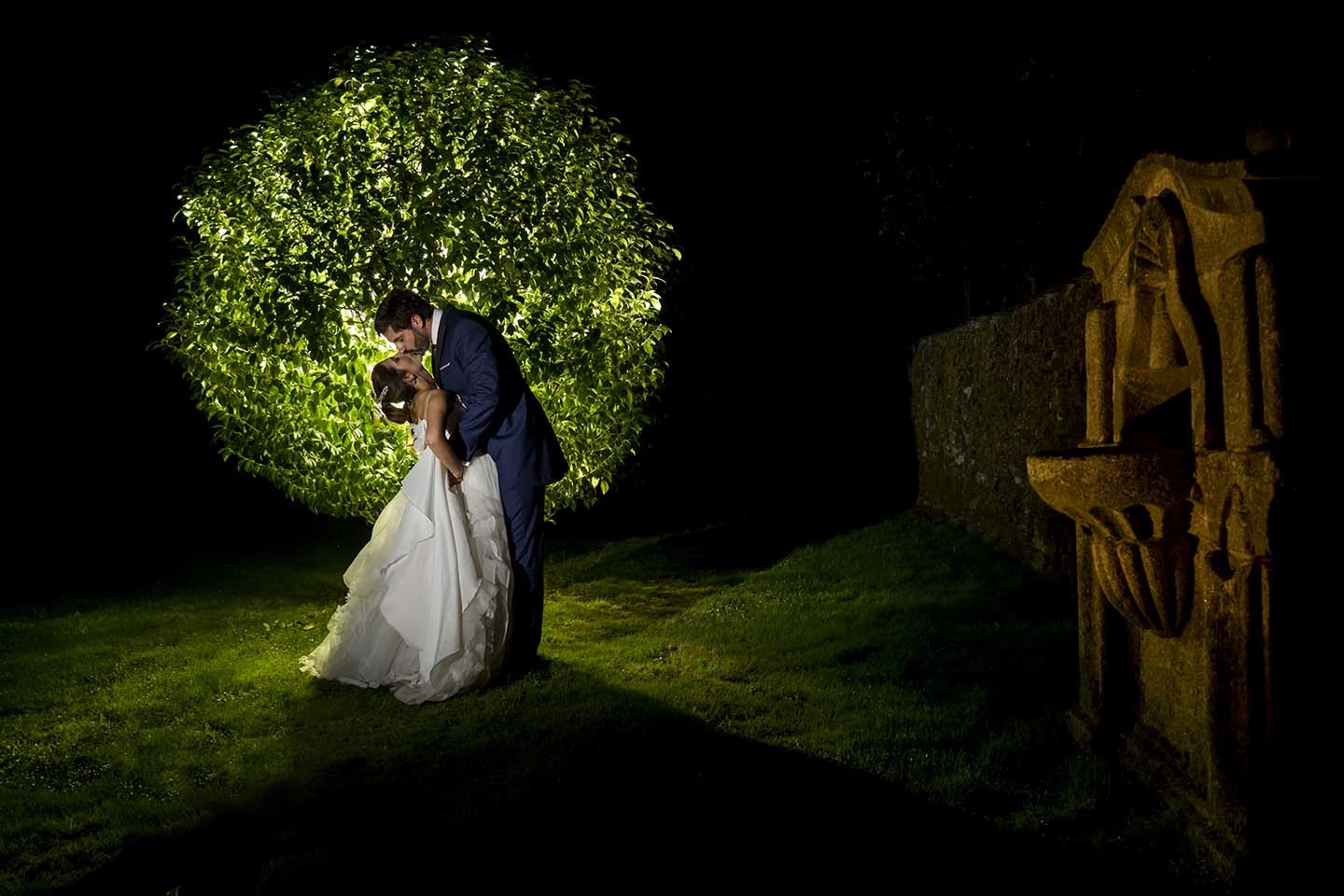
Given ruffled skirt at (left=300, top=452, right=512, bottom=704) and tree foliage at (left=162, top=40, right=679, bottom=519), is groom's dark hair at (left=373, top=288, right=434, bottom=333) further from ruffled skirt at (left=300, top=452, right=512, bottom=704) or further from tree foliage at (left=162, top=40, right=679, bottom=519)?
ruffled skirt at (left=300, top=452, right=512, bottom=704)

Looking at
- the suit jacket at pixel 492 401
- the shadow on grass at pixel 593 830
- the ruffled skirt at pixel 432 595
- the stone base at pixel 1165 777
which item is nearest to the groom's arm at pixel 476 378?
the suit jacket at pixel 492 401

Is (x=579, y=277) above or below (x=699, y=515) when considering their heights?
above

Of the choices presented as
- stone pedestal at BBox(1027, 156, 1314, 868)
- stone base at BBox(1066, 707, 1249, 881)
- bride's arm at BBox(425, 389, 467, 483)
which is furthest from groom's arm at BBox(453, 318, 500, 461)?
stone base at BBox(1066, 707, 1249, 881)

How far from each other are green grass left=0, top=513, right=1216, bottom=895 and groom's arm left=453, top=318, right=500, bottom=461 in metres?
1.59

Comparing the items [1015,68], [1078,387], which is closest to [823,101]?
[1015,68]

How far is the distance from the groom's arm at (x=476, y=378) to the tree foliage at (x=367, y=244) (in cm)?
95

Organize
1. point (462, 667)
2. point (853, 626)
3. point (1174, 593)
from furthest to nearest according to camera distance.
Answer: point (853, 626), point (462, 667), point (1174, 593)

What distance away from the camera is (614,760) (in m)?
4.60

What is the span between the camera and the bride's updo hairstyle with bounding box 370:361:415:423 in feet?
20.2

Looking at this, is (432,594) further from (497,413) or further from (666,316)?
(666,316)

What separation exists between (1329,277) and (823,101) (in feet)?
42.9

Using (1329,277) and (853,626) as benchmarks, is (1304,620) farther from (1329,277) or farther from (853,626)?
(853,626)

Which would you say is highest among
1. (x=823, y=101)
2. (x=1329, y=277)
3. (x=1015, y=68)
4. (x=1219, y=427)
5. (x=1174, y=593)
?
(x=823, y=101)

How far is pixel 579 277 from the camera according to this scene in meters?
7.13
